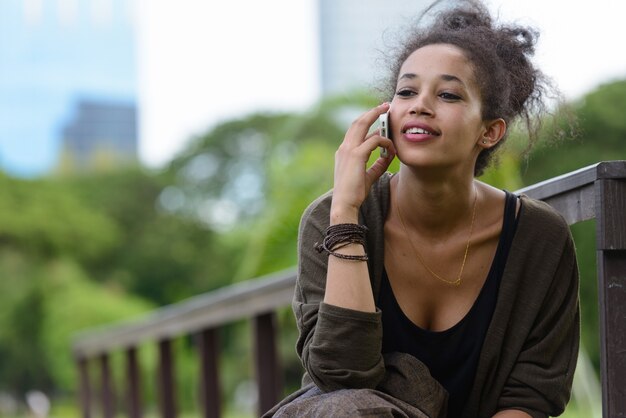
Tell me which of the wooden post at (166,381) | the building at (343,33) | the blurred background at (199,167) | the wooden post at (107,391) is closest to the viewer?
the wooden post at (166,381)

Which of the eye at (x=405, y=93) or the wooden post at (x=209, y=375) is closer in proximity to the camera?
the eye at (x=405, y=93)

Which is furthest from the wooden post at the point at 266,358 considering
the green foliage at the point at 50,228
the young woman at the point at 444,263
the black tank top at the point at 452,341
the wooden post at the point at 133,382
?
the green foliage at the point at 50,228

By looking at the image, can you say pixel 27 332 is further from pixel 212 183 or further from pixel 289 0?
pixel 289 0

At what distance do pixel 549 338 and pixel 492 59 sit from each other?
566 millimetres

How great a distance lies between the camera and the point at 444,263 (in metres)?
2.41

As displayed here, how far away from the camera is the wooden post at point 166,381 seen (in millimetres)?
5973

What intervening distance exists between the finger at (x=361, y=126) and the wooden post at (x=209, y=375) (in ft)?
9.47

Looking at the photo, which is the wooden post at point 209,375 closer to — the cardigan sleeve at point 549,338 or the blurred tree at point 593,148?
the cardigan sleeve at point 549,338

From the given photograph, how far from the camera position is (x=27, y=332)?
35062 millimetres

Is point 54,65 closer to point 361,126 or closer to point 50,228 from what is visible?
point 50,228

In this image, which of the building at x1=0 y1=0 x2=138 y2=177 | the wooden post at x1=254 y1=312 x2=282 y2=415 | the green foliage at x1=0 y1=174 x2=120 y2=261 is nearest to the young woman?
the wooden post at x1=254 y1=312 x2=282 y2=415

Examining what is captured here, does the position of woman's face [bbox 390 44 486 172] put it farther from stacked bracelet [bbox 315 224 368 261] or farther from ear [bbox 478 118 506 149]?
stacked bracelet [bbox 315 224 368 261]

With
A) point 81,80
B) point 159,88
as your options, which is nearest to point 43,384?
point 159,88

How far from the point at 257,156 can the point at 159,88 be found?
70.7ft
